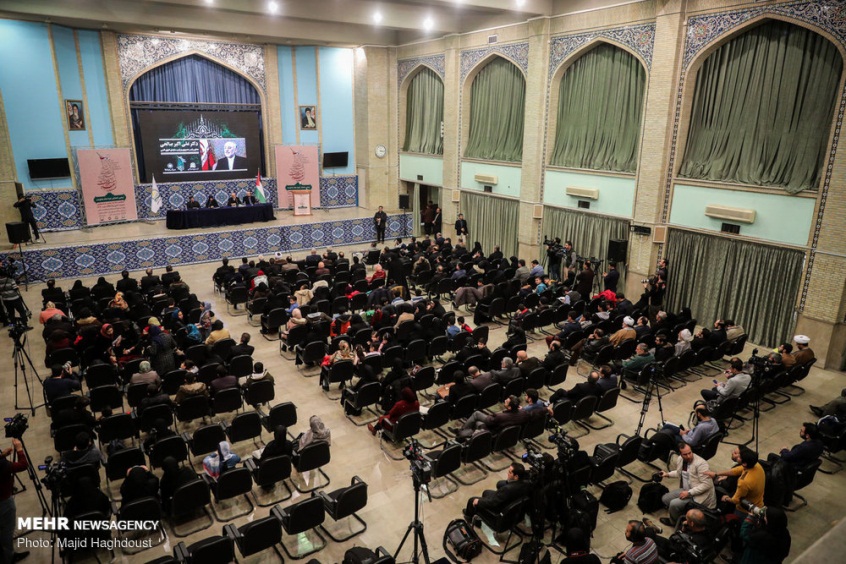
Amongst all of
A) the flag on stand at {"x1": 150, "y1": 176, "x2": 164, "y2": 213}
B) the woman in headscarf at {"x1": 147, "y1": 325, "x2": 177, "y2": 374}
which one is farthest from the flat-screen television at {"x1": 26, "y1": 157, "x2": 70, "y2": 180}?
the woman in headscarf at {"x1": 147, "y1": 325, "x2": 177, "y2": 374}

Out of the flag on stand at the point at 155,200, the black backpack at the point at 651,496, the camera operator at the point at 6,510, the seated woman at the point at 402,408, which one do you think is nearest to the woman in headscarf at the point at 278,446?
the seated woman at the point at 402,408

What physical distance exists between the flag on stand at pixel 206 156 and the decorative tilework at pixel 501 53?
9.50 m

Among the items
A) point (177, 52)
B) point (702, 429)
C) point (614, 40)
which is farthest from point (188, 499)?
point (177, 52)

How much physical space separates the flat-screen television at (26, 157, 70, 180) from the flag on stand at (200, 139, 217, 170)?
4223mm

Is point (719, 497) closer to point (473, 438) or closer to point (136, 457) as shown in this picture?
point (473, 438)

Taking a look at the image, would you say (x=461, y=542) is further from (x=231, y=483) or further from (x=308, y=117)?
(x=308, y=117)

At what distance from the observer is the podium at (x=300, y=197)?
70.1 feet

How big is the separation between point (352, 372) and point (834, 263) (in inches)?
359

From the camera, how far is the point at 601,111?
14.9 meters

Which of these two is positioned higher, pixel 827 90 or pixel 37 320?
pixel 827 90

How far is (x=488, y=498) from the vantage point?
5906mm

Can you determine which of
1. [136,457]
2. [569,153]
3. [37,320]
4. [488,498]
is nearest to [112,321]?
[37,320]

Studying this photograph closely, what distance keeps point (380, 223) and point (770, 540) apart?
1712 cm

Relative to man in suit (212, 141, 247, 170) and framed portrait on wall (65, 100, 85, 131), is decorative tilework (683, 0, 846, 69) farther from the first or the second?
framed portrait on wall (65, 100, 85, 131)
